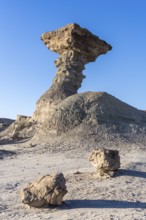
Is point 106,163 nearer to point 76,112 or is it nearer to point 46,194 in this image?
point 46,194

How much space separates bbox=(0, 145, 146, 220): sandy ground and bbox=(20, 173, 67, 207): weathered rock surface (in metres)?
0.14

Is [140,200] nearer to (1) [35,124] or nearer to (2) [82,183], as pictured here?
(2) [82,183]

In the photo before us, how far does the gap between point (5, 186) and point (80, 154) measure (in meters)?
6.54

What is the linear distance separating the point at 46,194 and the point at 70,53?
21.6m

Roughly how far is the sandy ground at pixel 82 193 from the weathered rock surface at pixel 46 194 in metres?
0.14

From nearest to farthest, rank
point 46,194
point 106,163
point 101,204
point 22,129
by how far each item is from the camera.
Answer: point 46,194 → point 101,204 → point 106,163 → point 22,129

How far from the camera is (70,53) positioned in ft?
93.6

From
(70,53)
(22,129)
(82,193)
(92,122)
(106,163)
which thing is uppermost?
(70,53)

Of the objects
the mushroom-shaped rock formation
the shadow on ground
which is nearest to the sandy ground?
the shadow on ground

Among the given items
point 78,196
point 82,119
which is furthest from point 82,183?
point 82,119

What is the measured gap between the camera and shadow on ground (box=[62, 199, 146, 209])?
7.77m

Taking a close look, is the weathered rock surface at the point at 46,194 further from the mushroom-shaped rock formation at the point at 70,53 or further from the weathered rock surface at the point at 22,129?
the mushroom-shaped rock formation at the point at 70,53

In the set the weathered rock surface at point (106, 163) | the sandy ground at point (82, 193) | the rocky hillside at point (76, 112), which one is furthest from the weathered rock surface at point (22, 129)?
the weathered rock surface at point (106, 163)

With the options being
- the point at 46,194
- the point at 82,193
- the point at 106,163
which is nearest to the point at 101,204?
the point at 82,193
